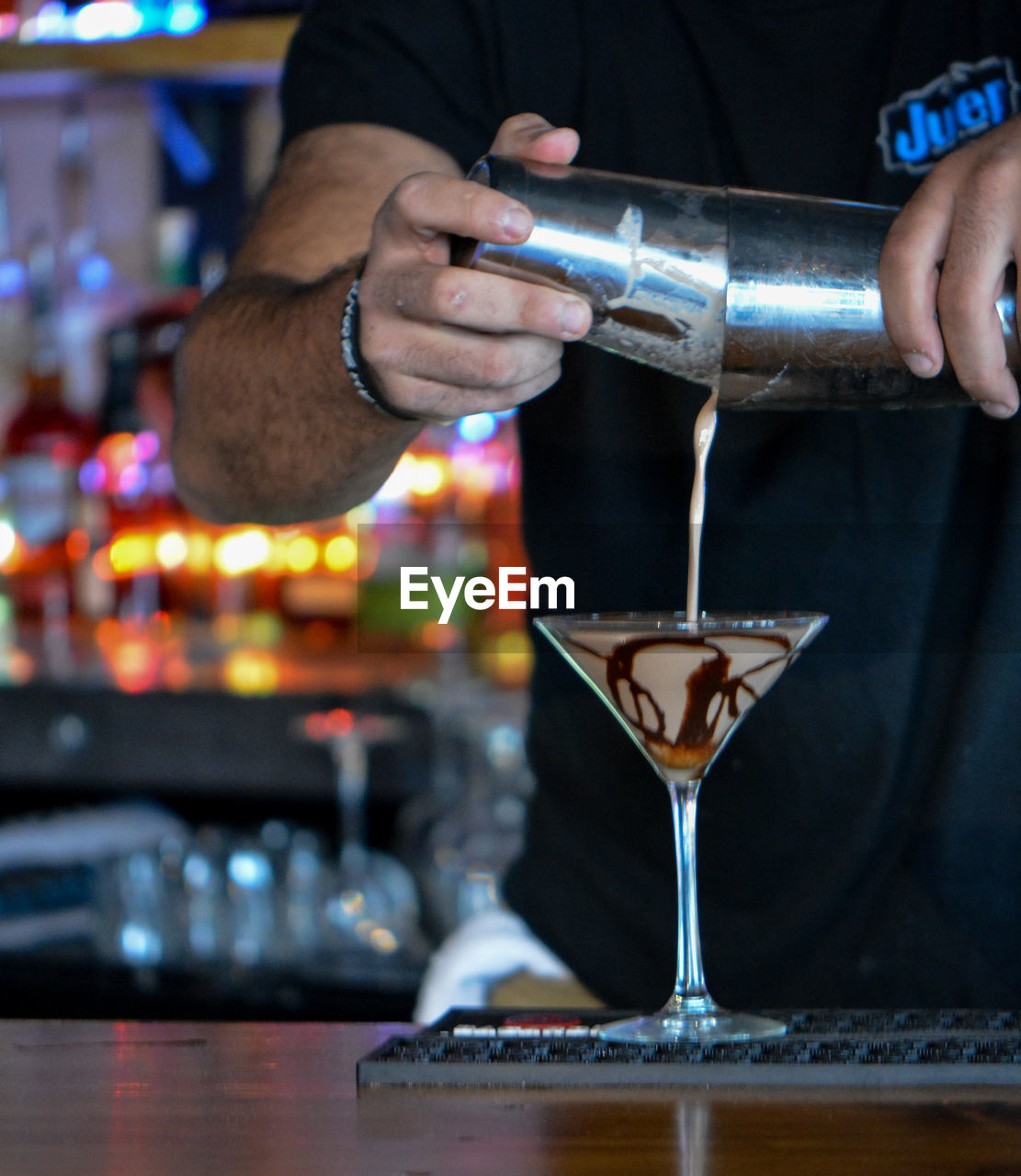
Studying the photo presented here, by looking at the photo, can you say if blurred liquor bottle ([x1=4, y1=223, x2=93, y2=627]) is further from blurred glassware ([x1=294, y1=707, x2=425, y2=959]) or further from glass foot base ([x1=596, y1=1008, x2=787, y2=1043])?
glass foot base ([x1=596, y1=1008, x2=787, y2=1043])

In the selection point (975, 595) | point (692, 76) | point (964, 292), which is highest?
point (692, 76)

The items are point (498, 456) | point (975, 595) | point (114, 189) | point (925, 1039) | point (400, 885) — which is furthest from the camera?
point (114, 189)

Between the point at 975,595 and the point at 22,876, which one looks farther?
the point at 22,876

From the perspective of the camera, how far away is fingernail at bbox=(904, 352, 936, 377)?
2.80 ft

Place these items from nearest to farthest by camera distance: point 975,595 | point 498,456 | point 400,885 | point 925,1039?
point 925,1039, point 975,595, point 400,885, point 498,456

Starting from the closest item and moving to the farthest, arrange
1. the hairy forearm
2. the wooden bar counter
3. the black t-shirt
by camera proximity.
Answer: the wooden bar counter < the hairy forearm < the black t-shirt

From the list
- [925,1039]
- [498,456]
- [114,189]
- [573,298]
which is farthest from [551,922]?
[114,189]

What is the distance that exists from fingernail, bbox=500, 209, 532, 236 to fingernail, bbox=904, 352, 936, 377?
22cm

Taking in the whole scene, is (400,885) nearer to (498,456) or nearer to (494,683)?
(494,683)

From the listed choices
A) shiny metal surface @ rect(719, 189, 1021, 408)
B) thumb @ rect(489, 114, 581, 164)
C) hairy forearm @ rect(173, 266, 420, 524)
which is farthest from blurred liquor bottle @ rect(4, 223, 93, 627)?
shiny metal surface @ rect(719, 189, 1021, 408)

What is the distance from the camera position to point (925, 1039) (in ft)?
2.68

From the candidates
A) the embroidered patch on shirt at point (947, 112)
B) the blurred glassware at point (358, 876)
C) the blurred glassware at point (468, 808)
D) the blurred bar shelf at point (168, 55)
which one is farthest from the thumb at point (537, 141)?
the blurred bar shelf at point (168, 55)

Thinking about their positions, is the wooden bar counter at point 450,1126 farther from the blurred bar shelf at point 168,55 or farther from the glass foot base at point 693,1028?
the blurred bar shelf at point 168,55

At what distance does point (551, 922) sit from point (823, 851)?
228 millimetres
